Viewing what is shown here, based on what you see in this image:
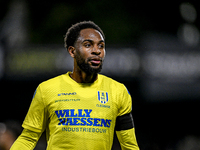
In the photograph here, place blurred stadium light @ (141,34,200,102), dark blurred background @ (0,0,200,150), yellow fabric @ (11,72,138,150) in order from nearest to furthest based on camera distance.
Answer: yellow fabric @ (11,72,138,150)
dark blurred background @ (0,0,200,150)
blurred stadium light @ (141,34,200,102)

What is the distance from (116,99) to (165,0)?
382 cm

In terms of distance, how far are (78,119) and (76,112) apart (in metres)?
0.06

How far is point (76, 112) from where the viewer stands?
6.99 ft

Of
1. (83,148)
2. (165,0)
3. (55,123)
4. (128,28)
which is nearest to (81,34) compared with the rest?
(55,123)

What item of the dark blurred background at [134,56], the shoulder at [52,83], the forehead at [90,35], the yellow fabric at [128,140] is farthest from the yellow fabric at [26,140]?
the dark blurred background at [134,56]

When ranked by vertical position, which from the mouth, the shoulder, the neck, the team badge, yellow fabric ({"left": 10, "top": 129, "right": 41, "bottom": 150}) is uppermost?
the mouth

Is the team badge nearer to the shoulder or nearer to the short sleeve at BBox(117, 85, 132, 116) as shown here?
the short sleeve at BBox(117, 85, 132, 116)

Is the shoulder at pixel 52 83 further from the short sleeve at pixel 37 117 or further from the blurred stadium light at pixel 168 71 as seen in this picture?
the blurred stadium light at pixel 168 71

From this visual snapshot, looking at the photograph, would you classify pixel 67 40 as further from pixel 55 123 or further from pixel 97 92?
pixel 55 123

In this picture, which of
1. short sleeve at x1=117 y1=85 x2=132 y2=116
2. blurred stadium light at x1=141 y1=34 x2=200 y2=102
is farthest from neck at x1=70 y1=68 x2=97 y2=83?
blurred stadium light at x1=141 y1=34 x2=200 y2=102

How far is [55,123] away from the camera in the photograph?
2.14 metres

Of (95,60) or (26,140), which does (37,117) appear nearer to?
(26,140)

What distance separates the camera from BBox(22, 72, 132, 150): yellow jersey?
6.81ft

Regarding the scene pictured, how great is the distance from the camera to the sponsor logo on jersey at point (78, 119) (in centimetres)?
210
